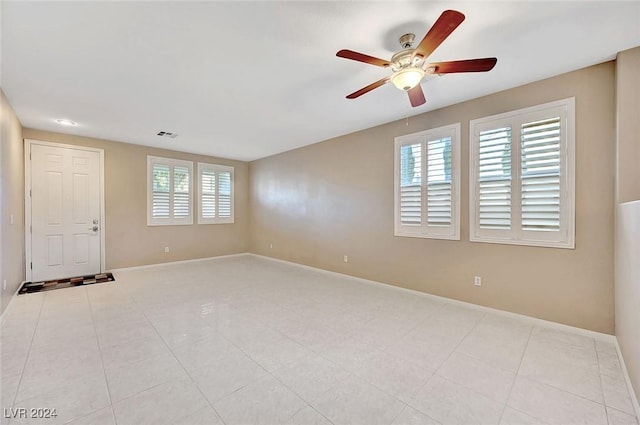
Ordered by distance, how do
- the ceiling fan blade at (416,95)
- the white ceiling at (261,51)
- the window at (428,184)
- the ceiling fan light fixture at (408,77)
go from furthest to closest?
1. the window at (428,184)
2. the ceiling fan blade at (416,95)
3. the ceiling fan light fixture at (408,77)
4. the white ceiling at (261,51)

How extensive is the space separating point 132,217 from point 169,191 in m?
0.89

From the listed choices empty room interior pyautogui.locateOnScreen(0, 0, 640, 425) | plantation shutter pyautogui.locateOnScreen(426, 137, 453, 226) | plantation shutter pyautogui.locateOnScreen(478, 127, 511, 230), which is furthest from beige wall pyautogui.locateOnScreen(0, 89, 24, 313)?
plantation shutter pyautogui.locateOnScreen(478, 127, 511, 230)

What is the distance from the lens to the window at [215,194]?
6.39 meters

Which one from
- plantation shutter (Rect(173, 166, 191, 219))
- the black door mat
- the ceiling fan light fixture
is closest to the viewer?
the ceiling fan light fixture

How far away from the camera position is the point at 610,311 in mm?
2494

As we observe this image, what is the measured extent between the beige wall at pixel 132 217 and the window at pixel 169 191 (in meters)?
0.11

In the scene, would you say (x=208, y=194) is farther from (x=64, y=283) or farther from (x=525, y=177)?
(x=525, y=177)

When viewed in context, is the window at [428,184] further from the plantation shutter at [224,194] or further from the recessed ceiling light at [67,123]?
the recessed ceiling light at [67,123]

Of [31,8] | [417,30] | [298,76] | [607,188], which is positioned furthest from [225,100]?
[607,188]

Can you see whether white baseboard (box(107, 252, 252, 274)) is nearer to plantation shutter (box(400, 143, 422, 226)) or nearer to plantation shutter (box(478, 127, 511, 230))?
plantation shutter (box(400, 143, 422, 226))

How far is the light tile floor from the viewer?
163 centimetres

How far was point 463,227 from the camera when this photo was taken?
338cm

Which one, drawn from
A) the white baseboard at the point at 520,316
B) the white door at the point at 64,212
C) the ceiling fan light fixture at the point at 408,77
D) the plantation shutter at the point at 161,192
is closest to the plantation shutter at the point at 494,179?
the white baseboard at the point at 520,316

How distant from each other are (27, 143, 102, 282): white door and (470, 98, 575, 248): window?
6.42m
